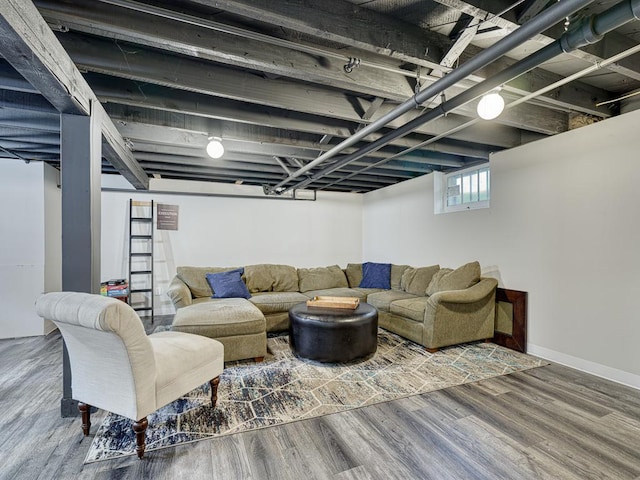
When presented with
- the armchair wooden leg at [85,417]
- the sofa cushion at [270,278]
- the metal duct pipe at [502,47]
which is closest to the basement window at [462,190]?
the metal duct pipe at [502,47]

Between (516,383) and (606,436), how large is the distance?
0.73m

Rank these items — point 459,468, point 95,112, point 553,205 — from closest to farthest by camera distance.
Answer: point 459,468, point 95,112, point 553,205

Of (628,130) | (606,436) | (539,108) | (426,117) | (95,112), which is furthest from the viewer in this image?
(539,108)

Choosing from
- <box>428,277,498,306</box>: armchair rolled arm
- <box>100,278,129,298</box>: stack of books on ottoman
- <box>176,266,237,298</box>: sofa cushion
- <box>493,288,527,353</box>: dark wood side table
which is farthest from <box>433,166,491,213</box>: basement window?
<box>100,278,129,298</box>: stack of books on ottoman

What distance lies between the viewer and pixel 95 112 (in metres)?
2.14

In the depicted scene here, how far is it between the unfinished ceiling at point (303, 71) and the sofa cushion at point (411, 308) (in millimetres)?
1883

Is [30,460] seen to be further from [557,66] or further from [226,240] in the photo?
[557,66]

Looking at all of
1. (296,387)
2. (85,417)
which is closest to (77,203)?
(85,417)

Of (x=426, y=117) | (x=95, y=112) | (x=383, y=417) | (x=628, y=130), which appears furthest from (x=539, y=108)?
(x=95, y=112)

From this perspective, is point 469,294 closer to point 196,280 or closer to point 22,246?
point 196,280

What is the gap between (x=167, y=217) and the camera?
5020 mm

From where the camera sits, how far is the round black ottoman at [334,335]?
298 cm

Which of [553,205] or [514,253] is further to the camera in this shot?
[514,253]

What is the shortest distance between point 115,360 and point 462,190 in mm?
4544
